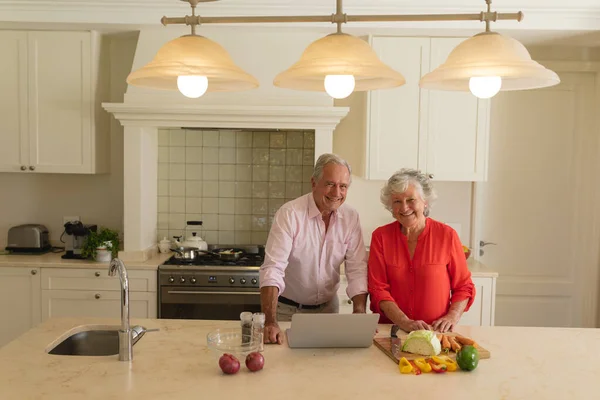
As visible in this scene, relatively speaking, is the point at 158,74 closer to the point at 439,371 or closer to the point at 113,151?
the point at 439,371

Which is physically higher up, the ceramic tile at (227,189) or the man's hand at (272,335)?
the ceramic tile at (227,189)

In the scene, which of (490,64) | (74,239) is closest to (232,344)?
(490,64)

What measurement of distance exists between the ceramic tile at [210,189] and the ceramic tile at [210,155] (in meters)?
0.16

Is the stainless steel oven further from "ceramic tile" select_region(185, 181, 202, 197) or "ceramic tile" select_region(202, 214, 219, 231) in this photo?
"ceramic tile" select_region(185, 181, 202, 197)

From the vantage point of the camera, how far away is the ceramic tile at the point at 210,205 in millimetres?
4555

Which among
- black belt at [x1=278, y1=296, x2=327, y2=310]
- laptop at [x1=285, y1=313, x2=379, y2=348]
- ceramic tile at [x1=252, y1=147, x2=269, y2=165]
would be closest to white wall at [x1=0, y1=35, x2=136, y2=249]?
ceramic tile at [x1=252, y1=147, x2=269, y2=165]

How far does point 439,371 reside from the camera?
1979 millimetres

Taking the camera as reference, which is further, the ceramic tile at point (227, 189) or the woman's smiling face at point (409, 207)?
the ceramic tile at point (227, 189)

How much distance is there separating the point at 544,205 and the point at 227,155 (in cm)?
243

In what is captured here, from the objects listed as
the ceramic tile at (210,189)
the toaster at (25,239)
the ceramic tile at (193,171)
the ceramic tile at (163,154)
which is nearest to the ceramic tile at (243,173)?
the ceramic tile at (210,189)

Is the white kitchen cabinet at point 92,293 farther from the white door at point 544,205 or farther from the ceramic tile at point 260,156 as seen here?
the white door at point 544,205

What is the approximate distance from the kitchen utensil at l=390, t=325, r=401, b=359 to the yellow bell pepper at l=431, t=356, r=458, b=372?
0.14 metres

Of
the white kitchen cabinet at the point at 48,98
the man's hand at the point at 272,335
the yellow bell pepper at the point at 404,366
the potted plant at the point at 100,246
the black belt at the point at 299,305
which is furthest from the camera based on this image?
the white kitchen cabinet at the point at 48,98

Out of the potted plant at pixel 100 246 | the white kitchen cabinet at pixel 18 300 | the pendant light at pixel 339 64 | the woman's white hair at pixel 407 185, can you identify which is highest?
the pendant light at pixel 339 64
